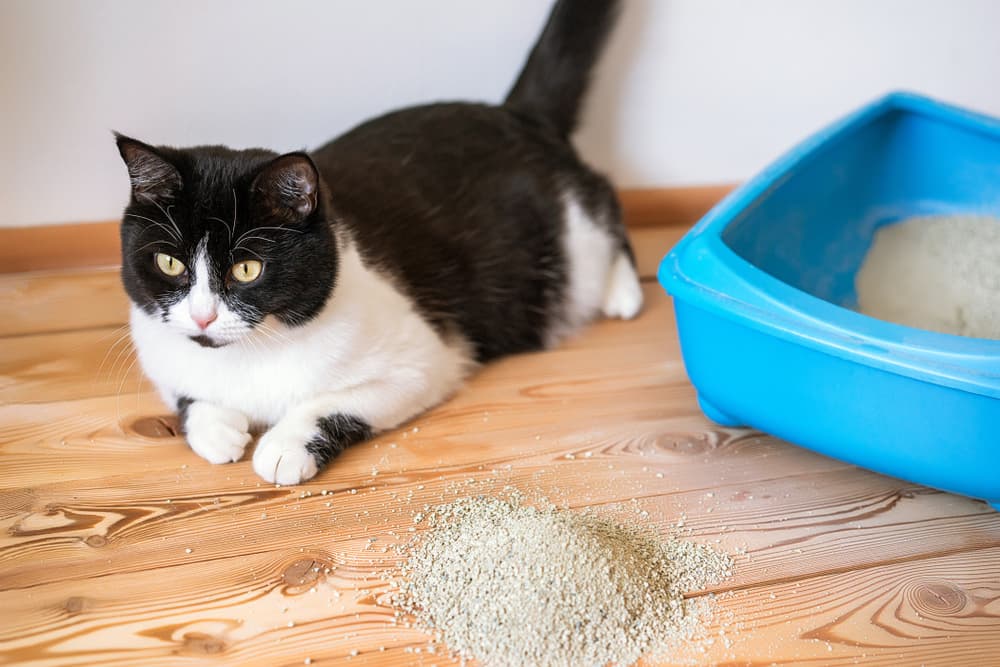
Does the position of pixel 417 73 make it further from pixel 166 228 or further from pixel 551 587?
pixel 551 587

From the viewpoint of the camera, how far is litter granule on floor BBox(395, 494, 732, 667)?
1.02 metres

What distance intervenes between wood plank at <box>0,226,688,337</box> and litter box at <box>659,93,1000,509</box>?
3.57 feet

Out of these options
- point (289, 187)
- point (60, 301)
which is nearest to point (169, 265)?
point (289, 187)

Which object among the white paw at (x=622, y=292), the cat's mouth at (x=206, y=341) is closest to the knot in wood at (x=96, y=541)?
the cat's mouth at (x=206, y=341)

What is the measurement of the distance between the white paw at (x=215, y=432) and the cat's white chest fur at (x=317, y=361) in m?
0.01

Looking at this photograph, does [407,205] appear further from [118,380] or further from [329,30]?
[118,380]

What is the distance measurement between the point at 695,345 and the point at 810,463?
0.27 metres

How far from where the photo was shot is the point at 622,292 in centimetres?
178

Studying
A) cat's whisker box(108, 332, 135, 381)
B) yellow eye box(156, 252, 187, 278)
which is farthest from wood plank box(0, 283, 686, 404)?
yellow eye box(156, 252, 187, 278)

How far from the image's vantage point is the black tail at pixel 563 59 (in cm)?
177

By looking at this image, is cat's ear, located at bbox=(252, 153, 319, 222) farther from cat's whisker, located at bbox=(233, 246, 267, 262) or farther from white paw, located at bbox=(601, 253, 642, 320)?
white paw, located at bbox=(601, 253, 642, 320)

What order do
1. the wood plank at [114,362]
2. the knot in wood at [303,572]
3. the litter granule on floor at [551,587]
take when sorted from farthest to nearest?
the wood plank at [114,362]
the knot in wood at [303,572]
the litter granule on floor at [551,587]

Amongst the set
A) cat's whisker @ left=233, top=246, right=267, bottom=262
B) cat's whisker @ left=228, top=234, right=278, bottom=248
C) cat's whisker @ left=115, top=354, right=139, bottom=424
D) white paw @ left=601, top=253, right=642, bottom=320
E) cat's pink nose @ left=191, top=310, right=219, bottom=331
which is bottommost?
cat's whisker @ left=115, top=354, right=139, bottom=424

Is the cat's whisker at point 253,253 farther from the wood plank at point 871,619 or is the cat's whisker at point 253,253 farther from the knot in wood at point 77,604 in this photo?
the wood plank at point 871,619
